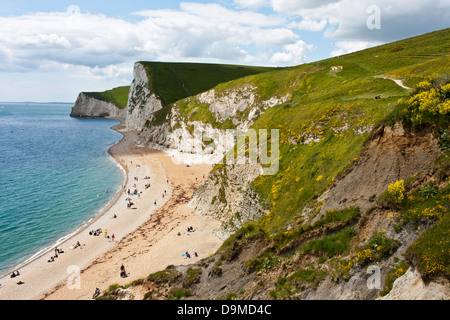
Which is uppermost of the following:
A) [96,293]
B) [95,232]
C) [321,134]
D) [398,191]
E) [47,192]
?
[321,134]

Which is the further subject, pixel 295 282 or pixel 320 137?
pixel 320 137

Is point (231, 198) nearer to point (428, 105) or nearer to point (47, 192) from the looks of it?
point (428, 105)

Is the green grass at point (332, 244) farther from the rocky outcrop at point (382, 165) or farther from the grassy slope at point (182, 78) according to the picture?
the grassy slope at point (182, 78)

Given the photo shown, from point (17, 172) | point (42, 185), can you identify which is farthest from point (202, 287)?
point (17, 172)

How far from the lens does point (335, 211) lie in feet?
63.3

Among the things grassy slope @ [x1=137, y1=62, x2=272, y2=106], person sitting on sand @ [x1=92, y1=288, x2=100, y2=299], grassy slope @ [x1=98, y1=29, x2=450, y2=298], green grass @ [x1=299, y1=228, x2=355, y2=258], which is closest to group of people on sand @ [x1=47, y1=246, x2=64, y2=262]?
person sitting on sand @ [x1=92, y1=288, x2=100, y2=299]

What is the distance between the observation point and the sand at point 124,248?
34844mm

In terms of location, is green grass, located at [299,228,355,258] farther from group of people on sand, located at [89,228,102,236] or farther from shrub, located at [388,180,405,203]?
group of people on sand, located at [89,228,102,236]

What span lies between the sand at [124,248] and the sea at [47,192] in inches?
151

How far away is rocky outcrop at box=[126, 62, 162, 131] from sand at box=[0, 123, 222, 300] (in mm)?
85577

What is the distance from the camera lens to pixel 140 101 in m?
153

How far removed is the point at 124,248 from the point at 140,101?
124940 millimetres

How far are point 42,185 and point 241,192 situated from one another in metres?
57.7

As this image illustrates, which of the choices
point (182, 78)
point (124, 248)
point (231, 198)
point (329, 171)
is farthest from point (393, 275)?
point (182, 78)
